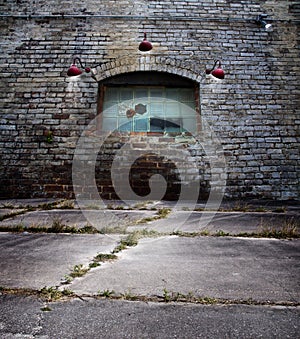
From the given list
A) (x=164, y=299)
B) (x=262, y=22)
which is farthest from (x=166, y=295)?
(x=262, y=22)

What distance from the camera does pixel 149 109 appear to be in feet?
15.8

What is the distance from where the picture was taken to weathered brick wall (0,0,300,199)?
4.30 m

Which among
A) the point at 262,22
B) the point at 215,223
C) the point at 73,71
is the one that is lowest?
the point at 215,223

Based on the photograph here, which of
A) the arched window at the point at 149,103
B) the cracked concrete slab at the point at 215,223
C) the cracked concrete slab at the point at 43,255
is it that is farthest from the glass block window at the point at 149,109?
the cracked concrete slab at the point at 43,255

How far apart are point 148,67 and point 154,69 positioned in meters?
0.12

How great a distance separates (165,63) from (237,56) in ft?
4.82

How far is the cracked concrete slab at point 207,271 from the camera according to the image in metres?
0.86

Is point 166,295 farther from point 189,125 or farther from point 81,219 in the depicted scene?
point 189,125

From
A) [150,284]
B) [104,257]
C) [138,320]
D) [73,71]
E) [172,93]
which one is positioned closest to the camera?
[138,320]

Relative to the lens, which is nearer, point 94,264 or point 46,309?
point 46,309

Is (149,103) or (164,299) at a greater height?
(149,103)

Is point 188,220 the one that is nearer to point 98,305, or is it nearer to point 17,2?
point 98,305

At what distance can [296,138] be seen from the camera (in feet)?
14.7

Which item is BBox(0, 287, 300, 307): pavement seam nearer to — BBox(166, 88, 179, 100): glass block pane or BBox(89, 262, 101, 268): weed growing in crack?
BBox(89, 262, 101, 268): weed growing in crack
